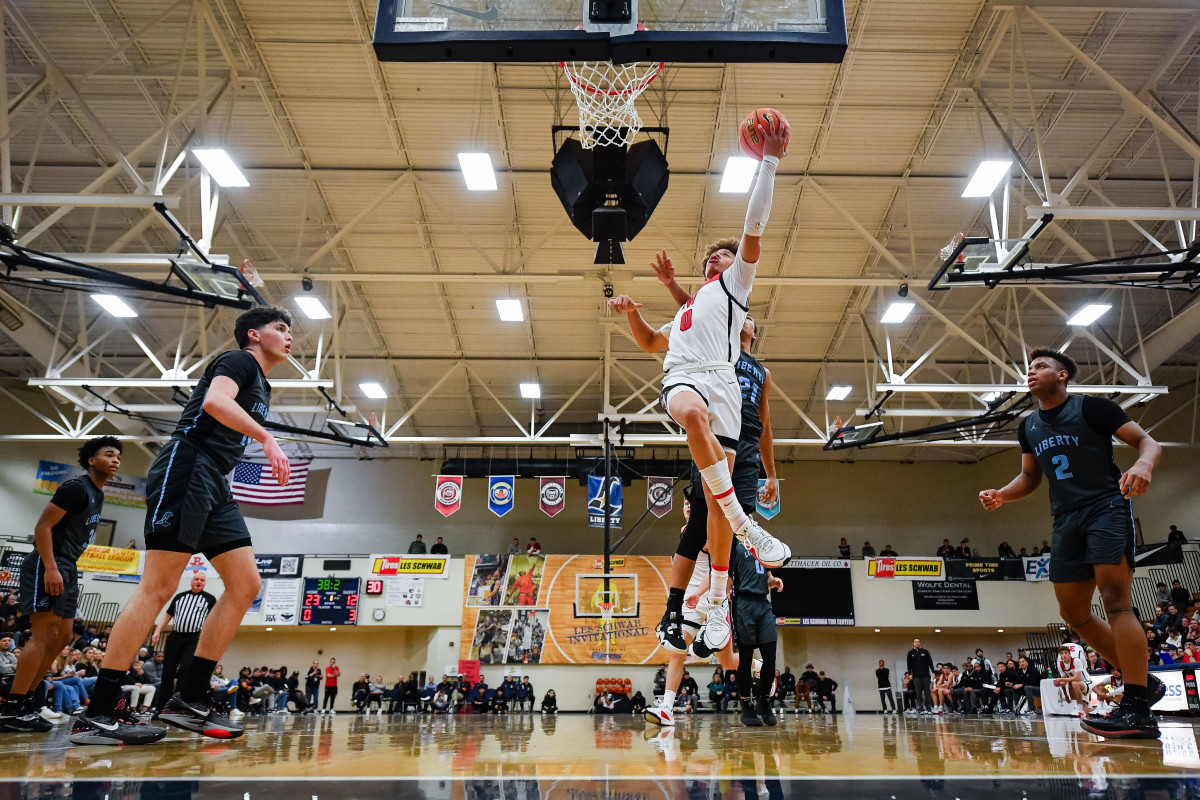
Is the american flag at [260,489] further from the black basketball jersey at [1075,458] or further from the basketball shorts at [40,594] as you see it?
the black basketball jersey at [1075,458]

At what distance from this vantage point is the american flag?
59.5 ft

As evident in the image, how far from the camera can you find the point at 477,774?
2.20 meters

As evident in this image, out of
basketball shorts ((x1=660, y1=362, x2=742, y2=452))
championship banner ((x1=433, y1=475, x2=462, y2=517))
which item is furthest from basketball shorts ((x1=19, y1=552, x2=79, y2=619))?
championship banner ((x1=433, y1=475, x2=462, y2=517))

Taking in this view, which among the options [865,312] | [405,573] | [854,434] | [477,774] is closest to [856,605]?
[854,434]

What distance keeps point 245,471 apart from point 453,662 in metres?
7.93

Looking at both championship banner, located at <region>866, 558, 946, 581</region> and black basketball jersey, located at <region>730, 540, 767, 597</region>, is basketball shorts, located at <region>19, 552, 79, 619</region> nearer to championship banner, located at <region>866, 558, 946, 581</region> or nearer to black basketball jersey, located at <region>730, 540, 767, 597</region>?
black basketball jersey, located at <region>730, 540, 767, 597</region>

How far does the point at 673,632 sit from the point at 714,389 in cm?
135

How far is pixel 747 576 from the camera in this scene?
6.25 m

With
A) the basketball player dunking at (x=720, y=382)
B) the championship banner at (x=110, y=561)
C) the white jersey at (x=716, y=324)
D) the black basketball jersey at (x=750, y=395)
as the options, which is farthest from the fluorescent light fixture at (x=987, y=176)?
the championship banner at (x=110, y=561)

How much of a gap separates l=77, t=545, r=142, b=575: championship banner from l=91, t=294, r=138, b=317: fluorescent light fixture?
859cm

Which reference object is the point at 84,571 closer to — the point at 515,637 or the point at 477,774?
the point at 515,637

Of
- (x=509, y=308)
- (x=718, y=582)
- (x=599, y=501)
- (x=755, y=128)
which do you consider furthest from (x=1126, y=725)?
(x=599, y=501)

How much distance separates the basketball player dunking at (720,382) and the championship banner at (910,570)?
20.1m

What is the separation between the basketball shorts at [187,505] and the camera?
3217 mm
